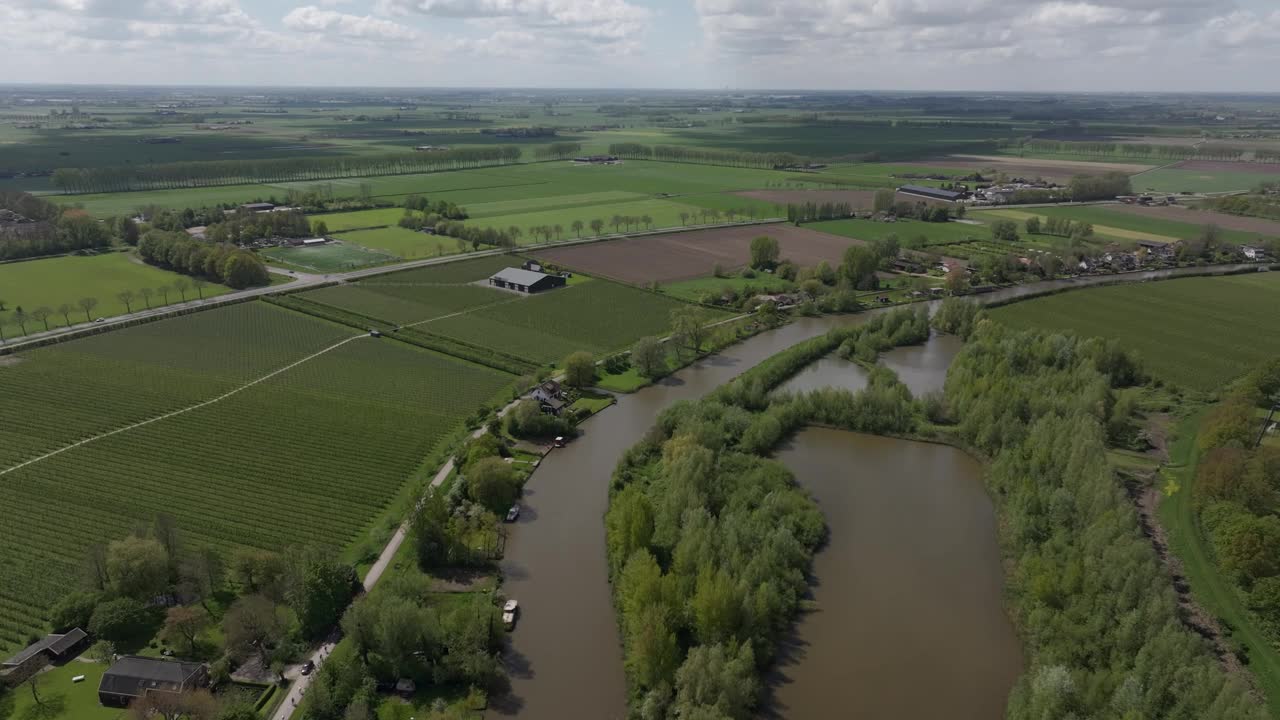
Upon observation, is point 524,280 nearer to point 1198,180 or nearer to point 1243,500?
point 1243,500

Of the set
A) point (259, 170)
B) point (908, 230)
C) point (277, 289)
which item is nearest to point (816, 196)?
point (908, 230)

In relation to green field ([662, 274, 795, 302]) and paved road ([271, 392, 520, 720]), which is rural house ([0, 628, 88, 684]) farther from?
green field ([662, 274, 795, 302])

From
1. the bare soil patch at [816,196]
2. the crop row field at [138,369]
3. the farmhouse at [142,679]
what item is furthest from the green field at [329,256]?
the bare soil patch at [816,196]

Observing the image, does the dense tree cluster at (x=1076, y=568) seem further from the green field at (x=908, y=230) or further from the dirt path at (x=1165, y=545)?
the green field at (x=908, y=230)

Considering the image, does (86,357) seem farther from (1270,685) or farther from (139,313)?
(1270,685)

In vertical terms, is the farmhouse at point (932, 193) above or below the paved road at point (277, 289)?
above
